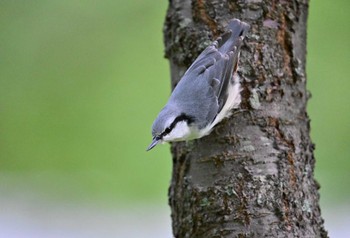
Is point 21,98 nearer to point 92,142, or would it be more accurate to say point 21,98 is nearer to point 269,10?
point 92,142

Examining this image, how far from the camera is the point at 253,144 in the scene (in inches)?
78.5

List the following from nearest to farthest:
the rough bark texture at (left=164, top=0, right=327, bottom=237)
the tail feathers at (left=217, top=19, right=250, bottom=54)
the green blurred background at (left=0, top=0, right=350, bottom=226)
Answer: the rough bark texture at (left=164, top=0, right=327, bottom=237) → the tail feathers at (left=217, top=19, right=250, bottom=54) → the green blurred background at (left=0, top=0, right=350, bottom=226)

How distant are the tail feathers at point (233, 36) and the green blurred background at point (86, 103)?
150 cm

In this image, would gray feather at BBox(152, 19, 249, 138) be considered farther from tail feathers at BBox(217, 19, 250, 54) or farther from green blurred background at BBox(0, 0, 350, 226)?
green blurred background at BBox(0, 0, 350, 226)

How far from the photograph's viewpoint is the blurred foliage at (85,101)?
3.62 meters

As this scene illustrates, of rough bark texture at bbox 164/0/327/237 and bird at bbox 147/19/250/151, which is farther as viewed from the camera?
bird at bbox 147/19/250/151

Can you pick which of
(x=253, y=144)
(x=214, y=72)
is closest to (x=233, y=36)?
(x=214, y=72)

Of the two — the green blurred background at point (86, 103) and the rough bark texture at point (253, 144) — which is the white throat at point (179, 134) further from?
the green blurred background at point (86, 103)

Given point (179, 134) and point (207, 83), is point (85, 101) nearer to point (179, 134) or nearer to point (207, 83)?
point (207, 83)

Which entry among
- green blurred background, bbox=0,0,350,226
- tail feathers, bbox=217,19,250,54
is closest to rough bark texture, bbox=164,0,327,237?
tail feathers, bbox=217,19,250,54

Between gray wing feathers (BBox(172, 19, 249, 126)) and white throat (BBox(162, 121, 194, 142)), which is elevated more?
gray wing feathers (BBox(172, 19, 249, 126))

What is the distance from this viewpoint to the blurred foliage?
3615mm

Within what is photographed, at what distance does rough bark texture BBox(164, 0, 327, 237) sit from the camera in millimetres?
1911

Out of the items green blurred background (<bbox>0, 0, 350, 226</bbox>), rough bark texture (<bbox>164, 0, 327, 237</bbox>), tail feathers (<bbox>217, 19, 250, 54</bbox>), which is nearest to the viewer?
rough bark texture (<bbox>164, 0, 327, 237</bbox>)
